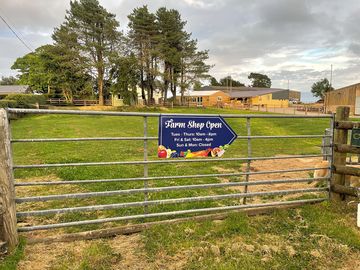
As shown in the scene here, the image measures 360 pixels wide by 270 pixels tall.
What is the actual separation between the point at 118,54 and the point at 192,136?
114ft

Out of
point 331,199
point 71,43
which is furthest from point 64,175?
point 71,43

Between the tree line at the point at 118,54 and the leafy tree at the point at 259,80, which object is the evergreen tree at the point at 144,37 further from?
the leafy tree at the point at 259,80

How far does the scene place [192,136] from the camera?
3.83m

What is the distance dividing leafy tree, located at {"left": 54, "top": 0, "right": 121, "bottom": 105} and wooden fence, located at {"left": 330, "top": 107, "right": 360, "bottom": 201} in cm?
3383

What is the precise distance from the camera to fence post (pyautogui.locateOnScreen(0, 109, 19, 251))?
2895 millimetres

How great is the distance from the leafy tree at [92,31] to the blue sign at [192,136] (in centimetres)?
3360

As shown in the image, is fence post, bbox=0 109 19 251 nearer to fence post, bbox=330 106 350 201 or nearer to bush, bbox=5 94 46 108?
fence post, bbox=330 106 350 201

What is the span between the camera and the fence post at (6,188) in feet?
9.50

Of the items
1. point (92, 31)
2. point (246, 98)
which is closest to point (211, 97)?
point (246, 98)

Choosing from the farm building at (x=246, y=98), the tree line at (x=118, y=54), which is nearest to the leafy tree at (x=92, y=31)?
the tree line at (x=118, y=54)

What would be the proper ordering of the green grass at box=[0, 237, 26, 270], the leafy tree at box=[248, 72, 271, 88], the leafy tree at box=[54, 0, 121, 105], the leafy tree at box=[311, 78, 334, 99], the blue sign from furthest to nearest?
the leafy tree at box=[248, 72, 271, 88] → the leafy tree at box=[311, 78, 334, 99] → the leafy tree at box=[54, 0, 121, 105] → the blue sign → the green grass at box=[0, 237, 26, 270]

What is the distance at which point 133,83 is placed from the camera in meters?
39.8

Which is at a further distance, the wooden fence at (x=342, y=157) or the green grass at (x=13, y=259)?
the wooden fence at (x=342, y=157)

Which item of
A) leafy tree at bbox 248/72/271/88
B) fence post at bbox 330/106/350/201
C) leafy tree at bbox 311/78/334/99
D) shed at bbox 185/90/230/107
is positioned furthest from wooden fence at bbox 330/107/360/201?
leafy tree at bbox 248/72/271/88
